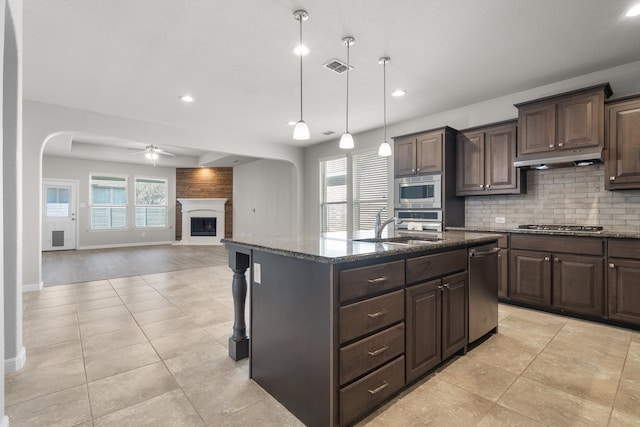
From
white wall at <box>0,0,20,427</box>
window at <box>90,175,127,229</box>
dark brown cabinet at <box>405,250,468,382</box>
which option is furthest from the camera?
window at <box>90,175,127,229</box>

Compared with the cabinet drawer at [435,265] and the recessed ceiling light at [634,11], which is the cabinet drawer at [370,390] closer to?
the cabinet drawer at [435,265]

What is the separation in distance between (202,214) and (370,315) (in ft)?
32.9

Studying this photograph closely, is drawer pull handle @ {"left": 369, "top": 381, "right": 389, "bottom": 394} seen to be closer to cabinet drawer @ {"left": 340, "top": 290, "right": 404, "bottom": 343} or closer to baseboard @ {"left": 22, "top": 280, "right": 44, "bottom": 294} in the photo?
cabinet drawer @ {"left": 340, "top": 290, "right": 404, "bottom": 343}

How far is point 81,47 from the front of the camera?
3.01 meters

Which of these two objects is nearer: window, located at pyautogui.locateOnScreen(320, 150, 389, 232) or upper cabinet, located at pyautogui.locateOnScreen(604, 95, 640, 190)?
upper cabinet, located at pyautogui.locateOnScreen(604, 95, 640, 190)

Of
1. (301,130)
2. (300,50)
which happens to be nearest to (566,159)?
(301,130)

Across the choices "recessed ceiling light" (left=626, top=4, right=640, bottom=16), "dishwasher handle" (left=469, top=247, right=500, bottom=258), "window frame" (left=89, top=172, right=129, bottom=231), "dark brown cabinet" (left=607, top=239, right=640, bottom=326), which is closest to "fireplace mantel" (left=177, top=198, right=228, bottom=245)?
"window frame" (left=89, top=172, right=129, bottom=231)

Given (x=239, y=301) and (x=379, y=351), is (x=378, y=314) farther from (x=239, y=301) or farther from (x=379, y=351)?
(x=239, y=301)

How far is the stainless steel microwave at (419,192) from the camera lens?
14.5 ft

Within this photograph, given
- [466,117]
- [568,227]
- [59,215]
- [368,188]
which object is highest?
[466,117]

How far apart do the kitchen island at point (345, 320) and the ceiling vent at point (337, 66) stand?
219 centimetres

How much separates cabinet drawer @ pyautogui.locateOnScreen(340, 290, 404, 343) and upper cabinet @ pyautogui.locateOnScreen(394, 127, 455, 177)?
3057mm

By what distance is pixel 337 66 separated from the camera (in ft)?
11.1

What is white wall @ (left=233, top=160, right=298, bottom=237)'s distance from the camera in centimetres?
836
